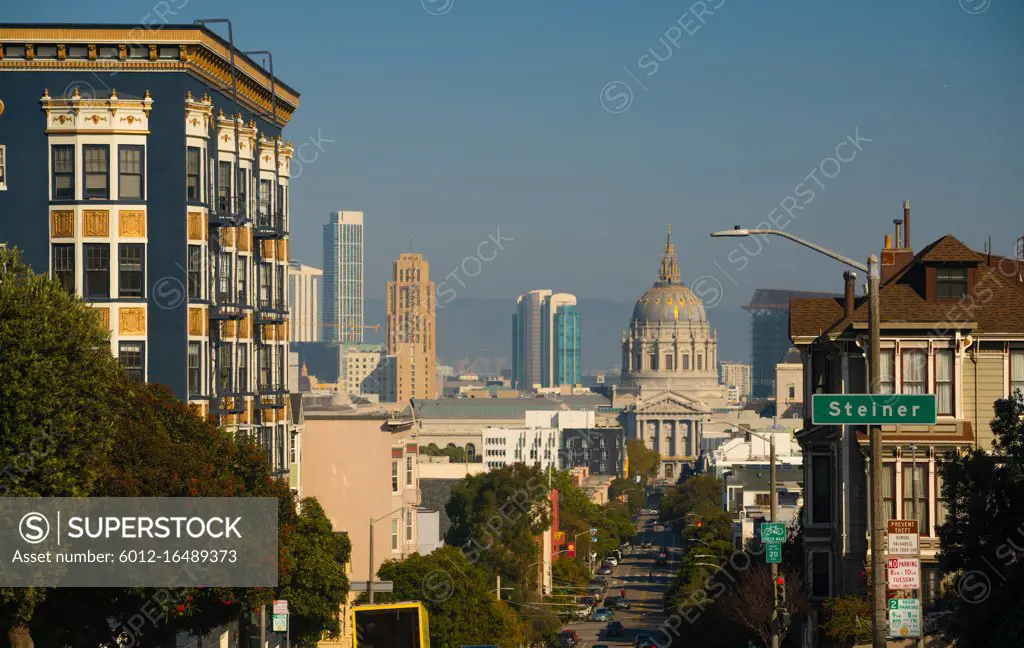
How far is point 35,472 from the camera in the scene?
119ft

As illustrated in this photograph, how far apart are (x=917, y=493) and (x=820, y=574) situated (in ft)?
24.7

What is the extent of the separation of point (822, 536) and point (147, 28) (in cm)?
2559

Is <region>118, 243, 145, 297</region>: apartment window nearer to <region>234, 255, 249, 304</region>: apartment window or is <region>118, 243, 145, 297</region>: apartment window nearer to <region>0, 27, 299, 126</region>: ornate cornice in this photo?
<region>0, 27, 299, 126</region>: ornate cornice

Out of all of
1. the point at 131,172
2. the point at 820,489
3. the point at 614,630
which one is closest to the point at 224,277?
the point at 131,172

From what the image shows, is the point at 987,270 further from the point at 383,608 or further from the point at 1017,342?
the point at 383,608

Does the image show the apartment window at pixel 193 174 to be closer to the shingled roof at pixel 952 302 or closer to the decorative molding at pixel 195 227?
the decorative molding at pixel 195 227

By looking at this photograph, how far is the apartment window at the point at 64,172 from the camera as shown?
180 feet

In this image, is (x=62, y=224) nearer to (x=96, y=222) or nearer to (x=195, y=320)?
(x=96, y=222)

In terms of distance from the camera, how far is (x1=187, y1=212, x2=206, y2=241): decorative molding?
2189 inches

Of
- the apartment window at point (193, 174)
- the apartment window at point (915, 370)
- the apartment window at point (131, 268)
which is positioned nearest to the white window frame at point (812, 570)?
the apartment window at point (915, 370)

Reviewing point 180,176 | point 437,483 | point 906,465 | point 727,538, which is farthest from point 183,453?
point 437,483

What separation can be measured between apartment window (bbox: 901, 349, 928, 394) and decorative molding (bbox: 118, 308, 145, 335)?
2243cm

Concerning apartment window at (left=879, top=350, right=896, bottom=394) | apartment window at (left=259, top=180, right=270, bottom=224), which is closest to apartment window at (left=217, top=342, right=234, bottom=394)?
apartment window at (left=259, top=180, right=270, bottom=224)

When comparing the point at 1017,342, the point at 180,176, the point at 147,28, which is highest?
the point at 147,28
